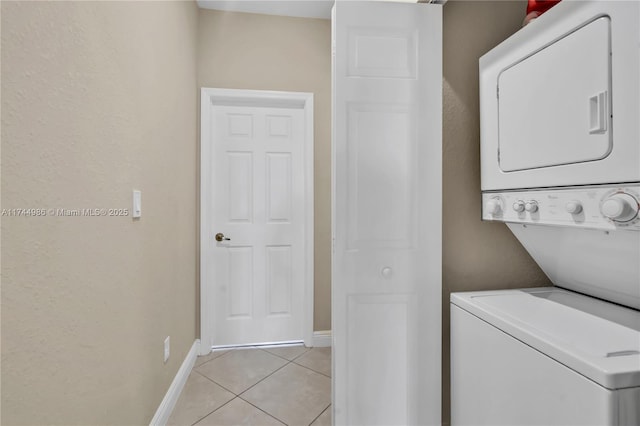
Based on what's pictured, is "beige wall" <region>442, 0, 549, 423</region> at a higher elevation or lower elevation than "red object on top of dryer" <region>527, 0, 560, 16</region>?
lower

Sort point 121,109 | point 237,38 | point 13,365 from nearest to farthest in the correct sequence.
→ point 13,365
point 121,109
point 237,38

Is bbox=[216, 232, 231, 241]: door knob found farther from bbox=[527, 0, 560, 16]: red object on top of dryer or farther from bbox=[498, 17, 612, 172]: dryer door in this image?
bbox=[527, 0, 560, 16]: red object on top of dryer

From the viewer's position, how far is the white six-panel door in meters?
1.33

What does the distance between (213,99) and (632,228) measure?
8.76 ft

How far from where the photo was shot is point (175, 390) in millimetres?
1889

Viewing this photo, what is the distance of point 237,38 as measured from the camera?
8.41ft

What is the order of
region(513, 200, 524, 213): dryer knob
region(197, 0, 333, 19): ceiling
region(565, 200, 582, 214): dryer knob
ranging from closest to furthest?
region(565, 200, 582, 214): dryer knob, region(513, 200, 524, 213): dryer knob, region(197, 0, 333, 19): ceiling

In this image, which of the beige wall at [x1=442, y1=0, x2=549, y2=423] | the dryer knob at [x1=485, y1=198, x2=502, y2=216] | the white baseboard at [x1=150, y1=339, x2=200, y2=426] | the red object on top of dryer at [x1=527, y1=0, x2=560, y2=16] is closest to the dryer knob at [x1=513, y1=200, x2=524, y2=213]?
the dryer knob at [x1=485, y1=198, x2=502, y2=216]

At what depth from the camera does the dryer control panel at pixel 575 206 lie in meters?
0.76

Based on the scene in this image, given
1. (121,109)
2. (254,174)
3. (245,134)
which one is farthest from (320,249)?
(121,109)

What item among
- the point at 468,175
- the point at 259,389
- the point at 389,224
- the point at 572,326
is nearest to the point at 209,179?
the point at 259,389

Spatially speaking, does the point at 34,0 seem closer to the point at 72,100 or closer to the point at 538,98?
Answer: the point at 72,100

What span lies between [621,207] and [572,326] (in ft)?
1.40

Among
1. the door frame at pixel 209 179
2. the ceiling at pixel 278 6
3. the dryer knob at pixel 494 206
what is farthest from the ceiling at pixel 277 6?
the dryer knob at pixel 494 206
